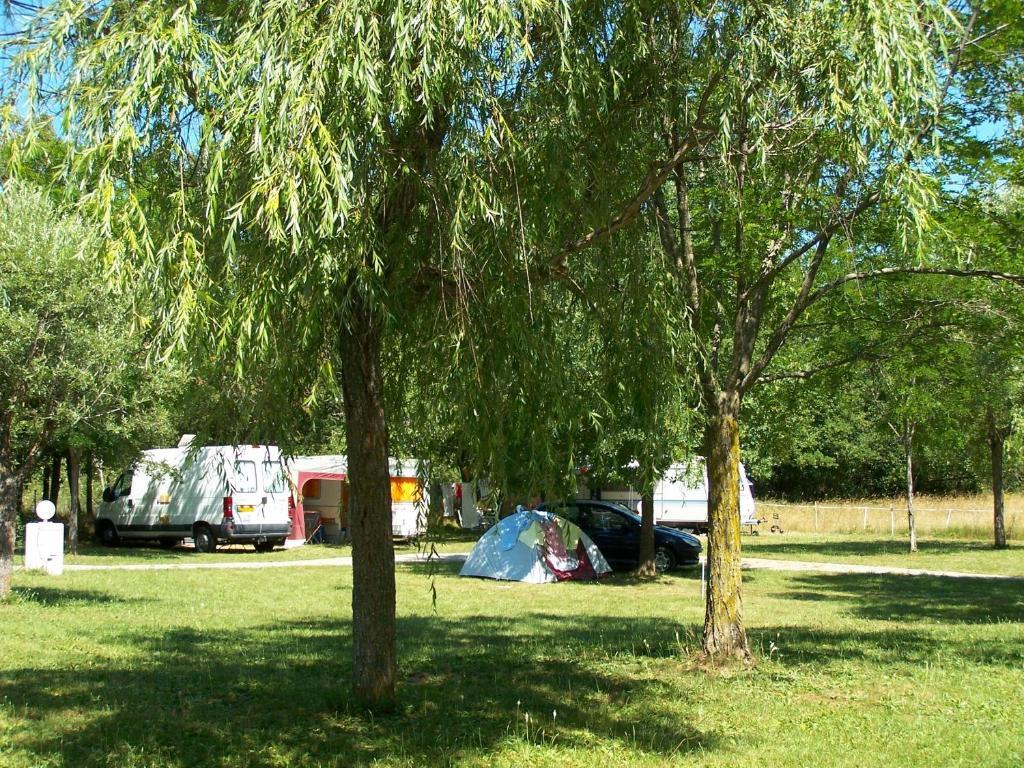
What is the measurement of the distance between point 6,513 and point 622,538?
1214 centimetres

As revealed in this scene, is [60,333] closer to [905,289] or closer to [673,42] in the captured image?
[673,42]

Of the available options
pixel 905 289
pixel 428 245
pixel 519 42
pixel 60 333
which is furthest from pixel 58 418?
pixel 905 289

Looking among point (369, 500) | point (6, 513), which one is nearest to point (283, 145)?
point (369, 500)

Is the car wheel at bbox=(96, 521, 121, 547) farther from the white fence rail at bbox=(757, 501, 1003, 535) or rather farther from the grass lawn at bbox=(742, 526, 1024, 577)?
the white fence rail at bbox=(757, 501, 1003, 535)

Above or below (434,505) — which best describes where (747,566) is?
below

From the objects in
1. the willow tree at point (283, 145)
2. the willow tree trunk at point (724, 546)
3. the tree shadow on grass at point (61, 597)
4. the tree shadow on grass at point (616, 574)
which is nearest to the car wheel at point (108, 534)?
the tree shadow on grass at point (616, 574)

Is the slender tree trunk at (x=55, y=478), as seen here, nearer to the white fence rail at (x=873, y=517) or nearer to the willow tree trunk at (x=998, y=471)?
the white fence rail at (x=873, y=517)

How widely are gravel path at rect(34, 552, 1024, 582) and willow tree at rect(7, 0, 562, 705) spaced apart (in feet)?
45.5

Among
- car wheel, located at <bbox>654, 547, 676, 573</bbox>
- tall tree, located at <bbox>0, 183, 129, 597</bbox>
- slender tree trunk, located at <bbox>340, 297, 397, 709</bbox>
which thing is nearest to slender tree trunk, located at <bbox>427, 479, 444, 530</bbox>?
slender tree trunk, located at <bbox>340, 297, 397, 709</bbox>

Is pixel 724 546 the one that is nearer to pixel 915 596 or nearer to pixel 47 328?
pixel 47 328

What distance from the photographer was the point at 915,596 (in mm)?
16406

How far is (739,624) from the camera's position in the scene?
9.21 metres

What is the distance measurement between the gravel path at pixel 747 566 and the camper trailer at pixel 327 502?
6.14 feet

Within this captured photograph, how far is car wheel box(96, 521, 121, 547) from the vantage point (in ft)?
90.8
